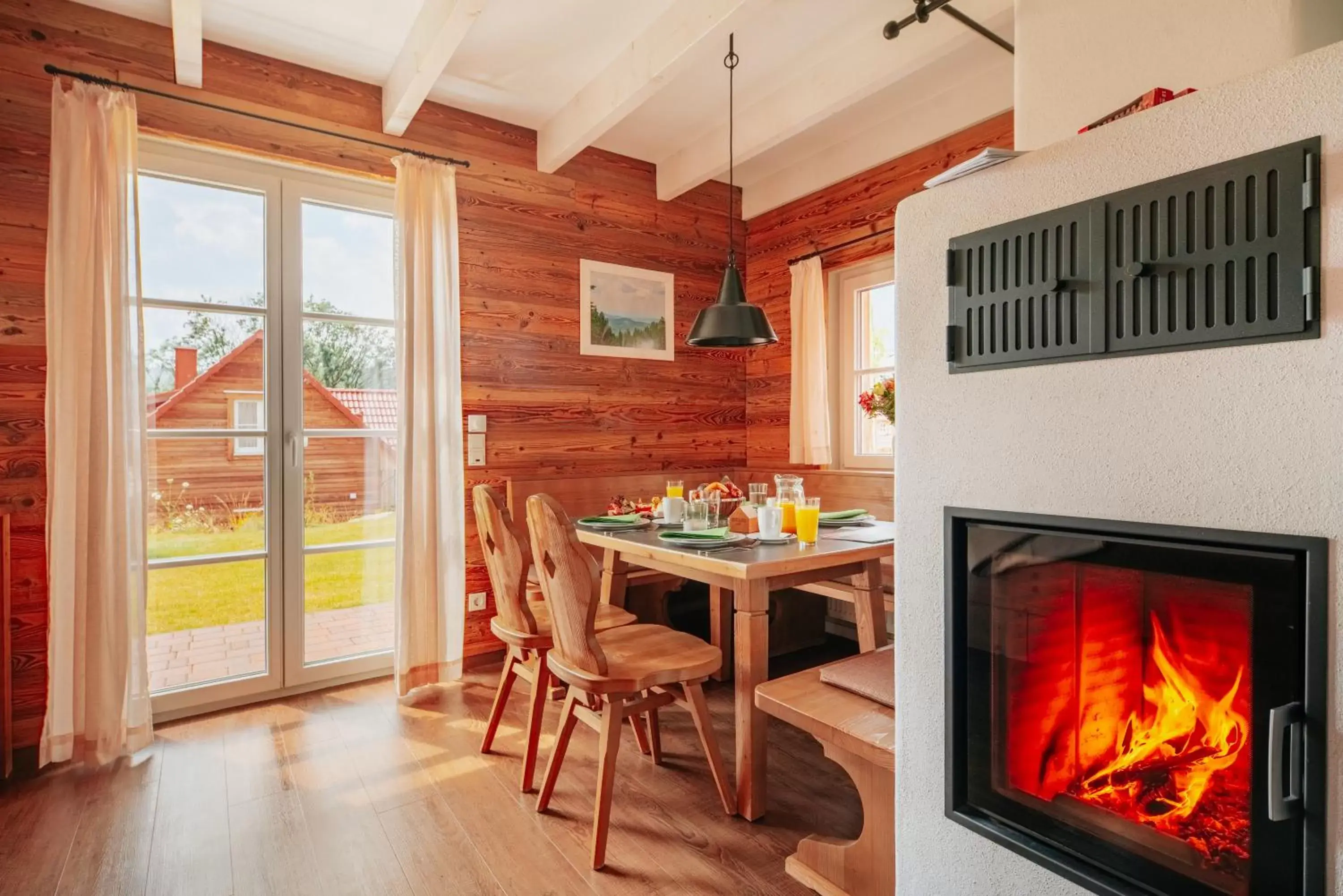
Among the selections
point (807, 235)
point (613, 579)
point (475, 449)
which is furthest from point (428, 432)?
point (807, 235)

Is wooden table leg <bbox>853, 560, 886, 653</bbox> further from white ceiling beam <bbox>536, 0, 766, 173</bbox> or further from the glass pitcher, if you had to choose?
white ceiling beam <bbox>536, 0, 766, 173</bbox>

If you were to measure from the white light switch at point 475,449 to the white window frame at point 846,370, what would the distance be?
1.92 m

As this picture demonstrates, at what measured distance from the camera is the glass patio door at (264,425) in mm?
2777

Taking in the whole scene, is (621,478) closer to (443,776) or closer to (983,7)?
(443,776)

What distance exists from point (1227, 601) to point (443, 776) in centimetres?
216

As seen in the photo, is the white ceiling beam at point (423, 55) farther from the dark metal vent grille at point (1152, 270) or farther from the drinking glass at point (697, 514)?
the dark metal vent grille at point (1152, 270)

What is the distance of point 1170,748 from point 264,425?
3.19m

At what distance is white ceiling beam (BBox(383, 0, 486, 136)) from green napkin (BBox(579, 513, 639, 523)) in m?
1.79

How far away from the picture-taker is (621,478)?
12.2ft

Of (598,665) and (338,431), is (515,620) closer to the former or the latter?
(598,665)

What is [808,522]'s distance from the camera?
219 cm

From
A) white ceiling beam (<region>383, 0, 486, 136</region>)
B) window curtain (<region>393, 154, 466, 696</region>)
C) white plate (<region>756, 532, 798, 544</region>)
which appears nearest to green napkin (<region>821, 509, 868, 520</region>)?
white plate (<region>756, 532, 798, 544</region>)

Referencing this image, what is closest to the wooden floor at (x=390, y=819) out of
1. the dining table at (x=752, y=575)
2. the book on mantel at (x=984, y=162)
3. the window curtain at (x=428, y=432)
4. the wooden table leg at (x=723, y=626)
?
the dining table at (x=752, y=575)

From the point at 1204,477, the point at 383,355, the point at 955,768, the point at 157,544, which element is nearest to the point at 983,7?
the point at 1204,477
